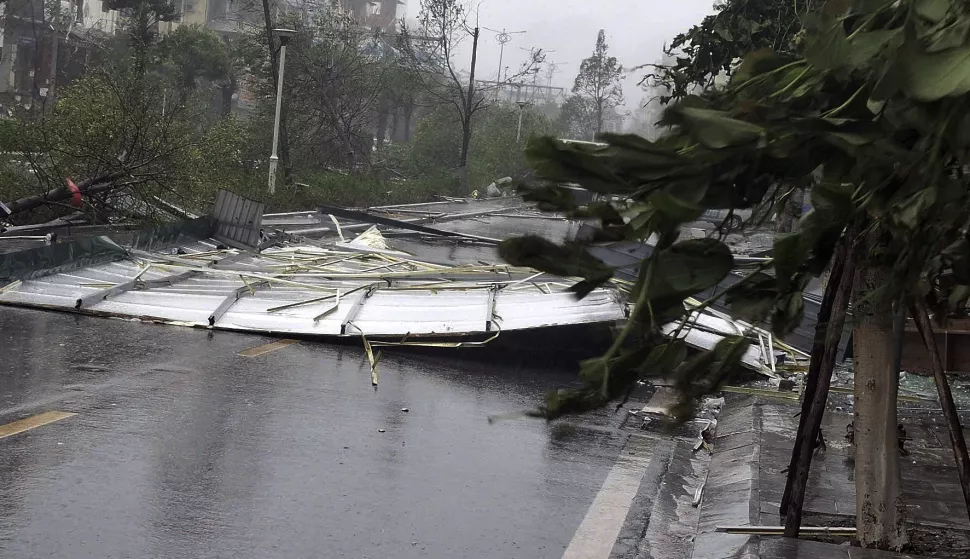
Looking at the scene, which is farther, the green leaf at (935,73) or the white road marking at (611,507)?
the white road marking at (611,507)

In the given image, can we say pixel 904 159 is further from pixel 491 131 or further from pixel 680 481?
pixel 491 131

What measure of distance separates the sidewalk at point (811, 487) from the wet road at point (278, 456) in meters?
0.55

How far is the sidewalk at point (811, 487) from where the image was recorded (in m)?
5.45

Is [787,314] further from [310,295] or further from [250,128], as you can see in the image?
[250,128]

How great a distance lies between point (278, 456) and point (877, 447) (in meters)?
3.64

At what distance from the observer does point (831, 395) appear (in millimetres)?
9625

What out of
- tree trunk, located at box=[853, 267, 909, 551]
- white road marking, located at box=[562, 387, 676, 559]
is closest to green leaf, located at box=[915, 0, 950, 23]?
white road marking, located at box=[562, 387, 676, 559]

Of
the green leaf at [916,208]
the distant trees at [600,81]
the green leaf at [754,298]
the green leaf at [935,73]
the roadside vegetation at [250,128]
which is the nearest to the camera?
the green leaf at [935,73]

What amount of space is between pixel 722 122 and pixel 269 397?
692 centimetres

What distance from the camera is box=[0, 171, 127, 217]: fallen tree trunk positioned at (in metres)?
16.5

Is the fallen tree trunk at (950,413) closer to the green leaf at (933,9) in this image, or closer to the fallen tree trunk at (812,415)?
the fallen tree trunk at (812,415)

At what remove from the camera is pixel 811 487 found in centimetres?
654

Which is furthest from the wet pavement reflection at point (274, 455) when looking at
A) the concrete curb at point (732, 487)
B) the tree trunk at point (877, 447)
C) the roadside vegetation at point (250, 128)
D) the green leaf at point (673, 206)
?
the roadside vegetation at point (250, 128)

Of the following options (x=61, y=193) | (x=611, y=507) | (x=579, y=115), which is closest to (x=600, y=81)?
(x=579, y=115)
